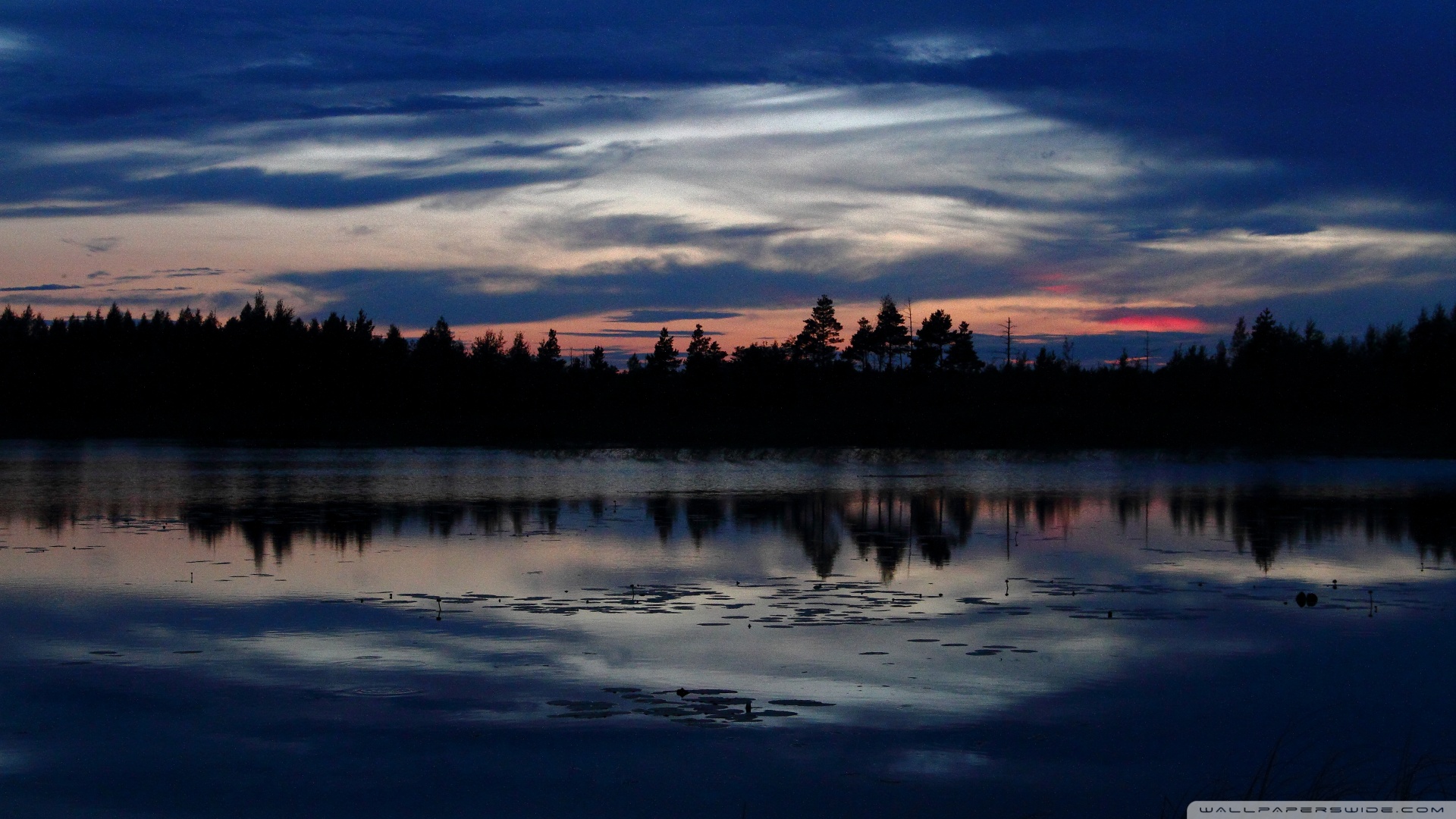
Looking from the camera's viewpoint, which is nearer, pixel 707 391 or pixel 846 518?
pixel 846 518

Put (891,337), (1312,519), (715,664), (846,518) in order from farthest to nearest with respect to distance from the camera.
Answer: (891,337) → (846,518) → (1312,519) → (715,664)

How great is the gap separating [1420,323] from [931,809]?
154414 mm

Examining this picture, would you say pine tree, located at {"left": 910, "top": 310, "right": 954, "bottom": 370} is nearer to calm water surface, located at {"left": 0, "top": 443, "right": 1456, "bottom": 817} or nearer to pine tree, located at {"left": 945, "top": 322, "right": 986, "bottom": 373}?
pine tree, located at {"left": 945, "top": 322, "right": 986, "bottom": 373}

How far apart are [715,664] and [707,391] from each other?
115 m

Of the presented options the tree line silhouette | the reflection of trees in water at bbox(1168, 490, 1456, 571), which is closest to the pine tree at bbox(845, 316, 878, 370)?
the tree line silhouette

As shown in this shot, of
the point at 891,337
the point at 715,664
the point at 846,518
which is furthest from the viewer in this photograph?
the point at 891,337

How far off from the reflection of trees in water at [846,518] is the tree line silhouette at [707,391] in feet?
139

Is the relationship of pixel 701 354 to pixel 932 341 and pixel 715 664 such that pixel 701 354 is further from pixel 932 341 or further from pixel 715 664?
pixel 715 664

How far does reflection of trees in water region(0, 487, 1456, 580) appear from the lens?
82.3 feet

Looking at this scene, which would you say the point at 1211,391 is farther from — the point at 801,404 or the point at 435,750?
the point at 435,750

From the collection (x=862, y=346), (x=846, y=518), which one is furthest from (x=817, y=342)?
(x=846, y=518)

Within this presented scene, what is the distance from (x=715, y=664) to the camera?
13.7 m

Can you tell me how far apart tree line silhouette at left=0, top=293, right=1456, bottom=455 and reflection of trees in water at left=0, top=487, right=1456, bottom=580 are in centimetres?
4237

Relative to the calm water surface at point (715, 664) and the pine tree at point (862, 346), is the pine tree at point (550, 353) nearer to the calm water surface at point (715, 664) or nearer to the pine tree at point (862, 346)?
the pine tree at point (862, 346)
